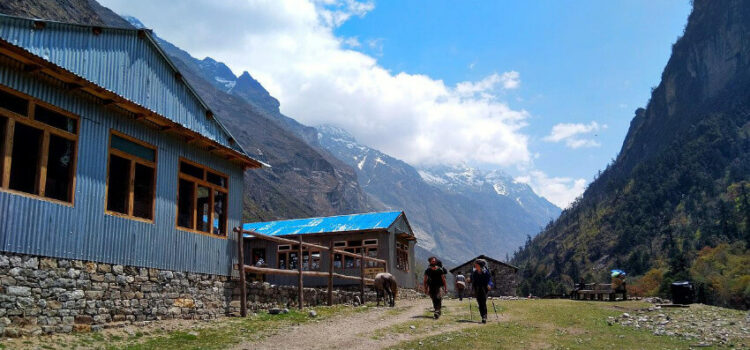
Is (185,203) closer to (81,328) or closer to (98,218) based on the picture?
(98,218)

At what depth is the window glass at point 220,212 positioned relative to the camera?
2003 centimetres

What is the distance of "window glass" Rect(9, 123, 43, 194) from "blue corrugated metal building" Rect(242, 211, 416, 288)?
22.7 m

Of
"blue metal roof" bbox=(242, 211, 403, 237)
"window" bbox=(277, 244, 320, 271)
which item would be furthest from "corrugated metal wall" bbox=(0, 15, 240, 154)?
"blue metal roof" bbox=(242, 211, 403, 237)

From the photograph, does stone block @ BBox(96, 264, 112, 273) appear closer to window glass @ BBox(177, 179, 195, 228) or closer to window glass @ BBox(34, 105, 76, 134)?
window glass @ BBox(34, 105, 76, 134)

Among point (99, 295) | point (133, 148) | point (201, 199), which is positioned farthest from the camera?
point (201, 199)

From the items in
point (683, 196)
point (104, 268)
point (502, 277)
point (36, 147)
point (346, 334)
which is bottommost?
point (346, 334)

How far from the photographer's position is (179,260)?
17.4m

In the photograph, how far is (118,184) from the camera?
15.9 metres

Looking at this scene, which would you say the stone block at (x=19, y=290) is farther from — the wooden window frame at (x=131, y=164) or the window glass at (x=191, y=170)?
the window glass at (x=191, y=170)

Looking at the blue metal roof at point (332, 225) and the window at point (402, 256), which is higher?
the blue metal roof at point (332, 225)

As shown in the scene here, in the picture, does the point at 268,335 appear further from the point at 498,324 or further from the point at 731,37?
the point at 731,37

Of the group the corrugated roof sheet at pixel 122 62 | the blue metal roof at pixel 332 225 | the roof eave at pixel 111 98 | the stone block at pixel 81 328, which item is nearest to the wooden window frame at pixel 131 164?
the roof eave at pixel 111 98

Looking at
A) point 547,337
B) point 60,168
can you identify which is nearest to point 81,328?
point 60,168

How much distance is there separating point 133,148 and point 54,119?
2.74 meters
